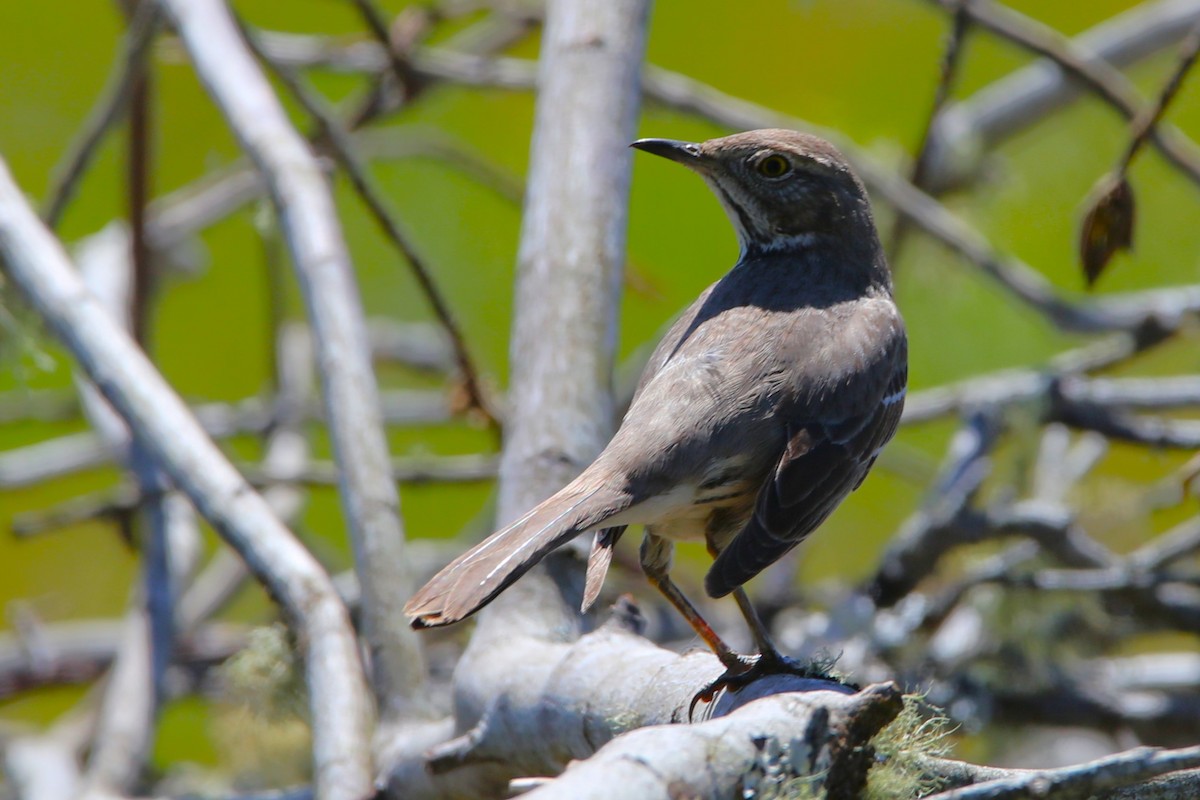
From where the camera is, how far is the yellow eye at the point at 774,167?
144 inches

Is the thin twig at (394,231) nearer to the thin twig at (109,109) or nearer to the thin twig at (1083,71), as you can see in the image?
the thin twig at (109,109)

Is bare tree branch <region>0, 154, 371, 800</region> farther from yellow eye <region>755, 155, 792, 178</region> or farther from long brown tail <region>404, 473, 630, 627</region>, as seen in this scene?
yellow eye <region>755, 155, 792, 178</region>

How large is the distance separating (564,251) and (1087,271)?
4.96 ft

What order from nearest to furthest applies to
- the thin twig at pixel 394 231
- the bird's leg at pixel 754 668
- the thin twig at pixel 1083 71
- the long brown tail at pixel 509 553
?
the long brown tail at pixel 509 553 → the bird's leg at pixel 754 668 → the thin twig at pixel 394 231 → the thin twig at pixel 1083 71

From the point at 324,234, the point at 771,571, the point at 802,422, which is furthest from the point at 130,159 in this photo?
the point at 771,571

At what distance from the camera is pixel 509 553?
2504 millimetres

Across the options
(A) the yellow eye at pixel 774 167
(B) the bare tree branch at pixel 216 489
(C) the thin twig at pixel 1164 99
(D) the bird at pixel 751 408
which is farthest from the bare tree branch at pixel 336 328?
(C) the thin twig at pixel 1164 99

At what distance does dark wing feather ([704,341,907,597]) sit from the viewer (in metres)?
2.79

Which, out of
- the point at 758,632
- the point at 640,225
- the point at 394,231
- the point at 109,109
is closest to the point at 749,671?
the point at 758,632

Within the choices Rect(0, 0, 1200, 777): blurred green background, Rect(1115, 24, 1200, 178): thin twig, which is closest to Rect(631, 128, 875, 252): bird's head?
Rect(1115, 24, 1200, 178): thin twig

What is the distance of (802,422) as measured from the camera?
Answer: 3.06 m

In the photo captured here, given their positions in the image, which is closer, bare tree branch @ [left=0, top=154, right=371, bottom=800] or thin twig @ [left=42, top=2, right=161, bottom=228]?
bare tree branch @ [left=0, top=154, right=371, bottom=800]

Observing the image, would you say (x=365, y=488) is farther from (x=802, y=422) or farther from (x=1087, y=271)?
(x=1087, y=271)

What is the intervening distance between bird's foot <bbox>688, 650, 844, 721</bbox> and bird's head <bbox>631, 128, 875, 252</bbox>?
147cm
